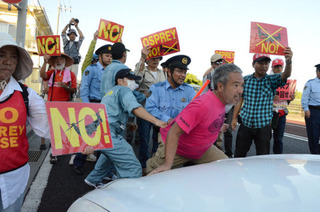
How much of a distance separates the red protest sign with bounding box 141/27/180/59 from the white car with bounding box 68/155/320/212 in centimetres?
338

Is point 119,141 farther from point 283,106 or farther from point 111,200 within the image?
point 283,106

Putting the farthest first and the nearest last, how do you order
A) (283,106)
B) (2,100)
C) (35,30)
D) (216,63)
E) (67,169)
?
(35,30), (216,63), (283,106), (67,169), (2,100)

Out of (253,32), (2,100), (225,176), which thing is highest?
(253,32)

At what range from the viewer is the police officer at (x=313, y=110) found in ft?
16.5

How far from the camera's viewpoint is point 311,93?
17.2 ft

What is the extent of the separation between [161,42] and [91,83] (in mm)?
1454

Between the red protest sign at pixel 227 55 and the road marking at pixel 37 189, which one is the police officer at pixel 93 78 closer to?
the road marking at pixel 37 189

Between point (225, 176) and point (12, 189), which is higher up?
point (225, 176)

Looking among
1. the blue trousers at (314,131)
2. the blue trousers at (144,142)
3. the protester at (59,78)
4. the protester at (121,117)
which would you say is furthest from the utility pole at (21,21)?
the blue trousers at (314,131)

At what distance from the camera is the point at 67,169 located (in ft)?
13.5

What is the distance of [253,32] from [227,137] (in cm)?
230

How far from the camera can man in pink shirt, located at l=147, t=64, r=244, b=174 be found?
211cm

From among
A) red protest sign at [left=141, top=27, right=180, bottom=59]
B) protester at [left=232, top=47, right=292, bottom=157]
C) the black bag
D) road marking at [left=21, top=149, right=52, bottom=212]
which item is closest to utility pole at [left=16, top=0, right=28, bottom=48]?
red protest sign at [left=141, top=27, right=180, bottom=59]

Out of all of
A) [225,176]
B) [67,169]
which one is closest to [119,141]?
[225,176]
